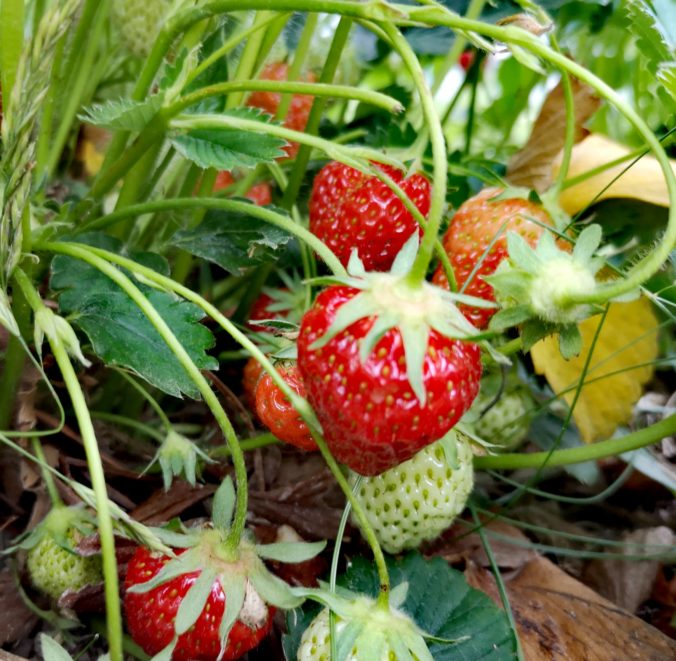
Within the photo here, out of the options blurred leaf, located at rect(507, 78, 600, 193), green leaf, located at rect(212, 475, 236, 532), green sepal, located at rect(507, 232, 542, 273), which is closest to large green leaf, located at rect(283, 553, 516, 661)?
green leaf, located at rect(212, 475, 236, 532)

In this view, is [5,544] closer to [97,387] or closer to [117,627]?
[97,387]

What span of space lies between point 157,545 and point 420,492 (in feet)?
0.77

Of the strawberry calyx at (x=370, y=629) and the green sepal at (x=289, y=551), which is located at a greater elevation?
the strawberry calyx at (x=370, y=629)

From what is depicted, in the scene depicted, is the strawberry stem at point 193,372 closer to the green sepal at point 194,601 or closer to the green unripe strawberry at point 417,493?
the green sepal at point 194,601

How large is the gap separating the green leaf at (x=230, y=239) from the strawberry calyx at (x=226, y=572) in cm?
22

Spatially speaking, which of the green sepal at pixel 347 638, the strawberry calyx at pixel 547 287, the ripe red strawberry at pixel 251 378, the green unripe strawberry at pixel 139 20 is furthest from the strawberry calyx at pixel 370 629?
the green unripe strawberry at pixel 139 20

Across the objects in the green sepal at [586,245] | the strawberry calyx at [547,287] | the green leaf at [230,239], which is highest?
the green sepal at [586,245]

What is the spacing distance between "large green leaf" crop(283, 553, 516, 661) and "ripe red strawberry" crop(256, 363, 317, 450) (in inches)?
6.0

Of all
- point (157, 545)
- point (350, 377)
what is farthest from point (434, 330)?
point (157, 545)

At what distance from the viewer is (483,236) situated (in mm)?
720

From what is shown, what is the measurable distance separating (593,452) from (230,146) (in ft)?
1.34

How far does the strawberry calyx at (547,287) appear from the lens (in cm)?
52

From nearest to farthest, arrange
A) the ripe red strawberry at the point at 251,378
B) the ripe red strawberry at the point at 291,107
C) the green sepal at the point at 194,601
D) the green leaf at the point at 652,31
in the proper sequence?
the green sepal at the point at 194,601
the green leaf at the point at 652,31
the ripe red strawberry at the point at 251,378
the ripe red strawberry at the point at 291,107

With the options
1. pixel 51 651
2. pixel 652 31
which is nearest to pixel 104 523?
pixel 51 651
